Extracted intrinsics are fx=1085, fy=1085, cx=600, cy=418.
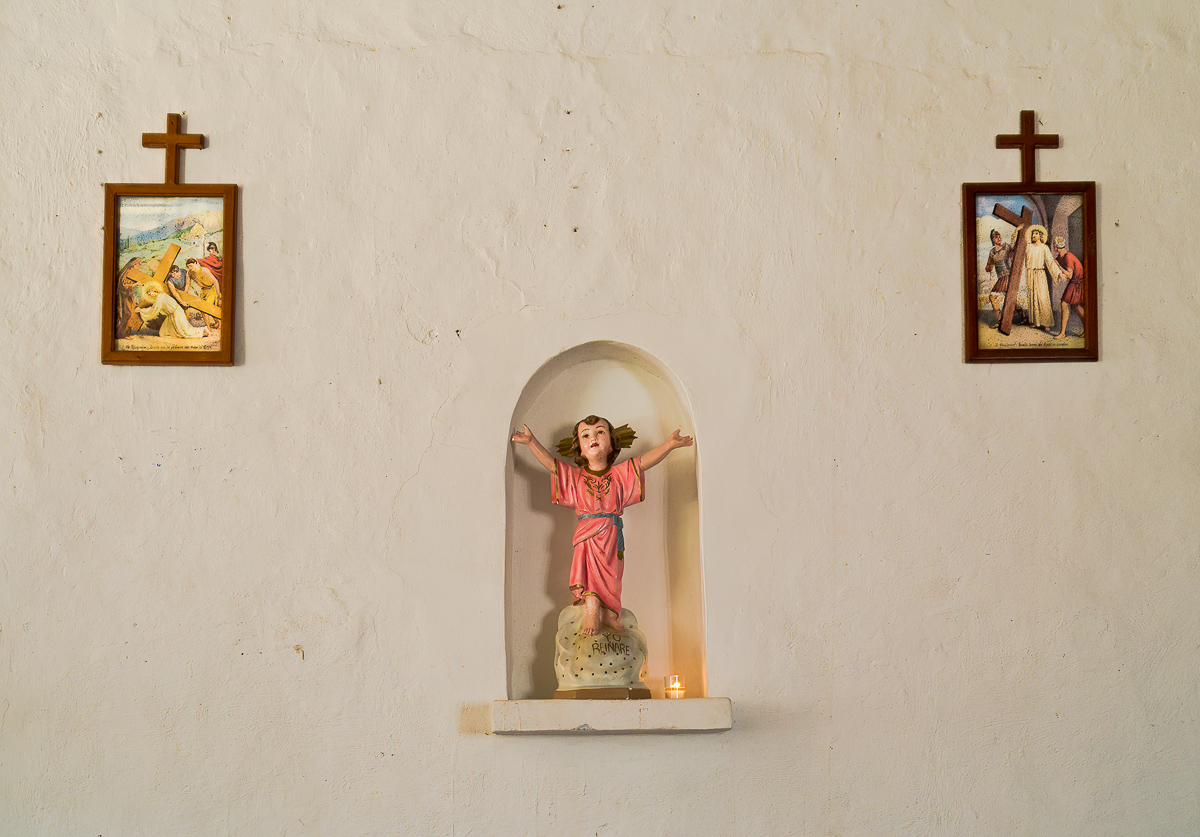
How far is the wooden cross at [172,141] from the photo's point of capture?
3.45 m

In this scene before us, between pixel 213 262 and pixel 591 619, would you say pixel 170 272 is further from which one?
pixel 591 619

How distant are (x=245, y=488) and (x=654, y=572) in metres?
1.36

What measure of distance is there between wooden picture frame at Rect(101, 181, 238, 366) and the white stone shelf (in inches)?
55.6

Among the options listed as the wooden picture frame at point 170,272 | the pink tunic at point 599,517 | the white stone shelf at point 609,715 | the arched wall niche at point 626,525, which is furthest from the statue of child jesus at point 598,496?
the wooden picture frame at point 170,272

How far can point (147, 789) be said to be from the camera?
323 centimetres

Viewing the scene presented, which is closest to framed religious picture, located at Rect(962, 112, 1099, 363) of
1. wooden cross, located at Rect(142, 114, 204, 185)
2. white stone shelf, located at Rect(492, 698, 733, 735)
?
white stone shelf, located at Rect(492, 698, 733, 735)

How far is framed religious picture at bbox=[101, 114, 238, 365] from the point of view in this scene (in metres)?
3.40

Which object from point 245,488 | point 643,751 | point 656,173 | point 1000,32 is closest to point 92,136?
point 245,488

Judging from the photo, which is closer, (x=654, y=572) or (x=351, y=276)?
(x=351, y=276)

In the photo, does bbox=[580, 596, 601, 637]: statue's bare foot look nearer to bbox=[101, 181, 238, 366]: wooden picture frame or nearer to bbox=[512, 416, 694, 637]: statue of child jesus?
bbox=[512, 416, 694, 637]: statue of child jesus

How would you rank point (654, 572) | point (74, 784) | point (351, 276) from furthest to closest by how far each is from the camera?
point (654, 572), point (351, 276), point (74, 784)

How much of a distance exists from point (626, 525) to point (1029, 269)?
1.55m

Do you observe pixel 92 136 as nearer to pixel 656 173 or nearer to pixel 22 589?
pixel 22 589

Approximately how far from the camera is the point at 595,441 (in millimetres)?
3490
